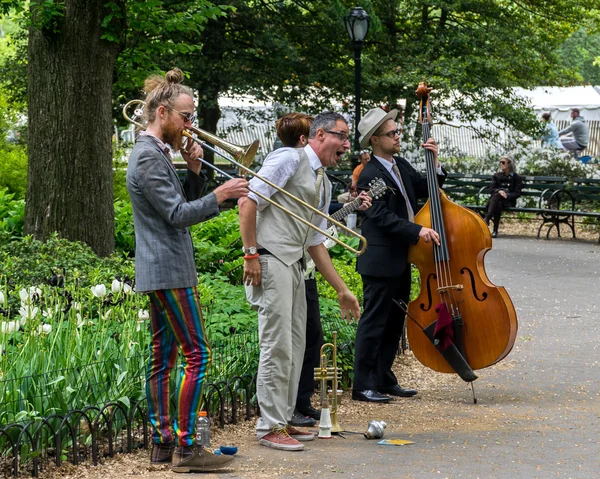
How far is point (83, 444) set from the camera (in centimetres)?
505

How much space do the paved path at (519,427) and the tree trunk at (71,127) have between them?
4.06 m

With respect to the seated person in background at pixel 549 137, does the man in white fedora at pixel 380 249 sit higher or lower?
lower

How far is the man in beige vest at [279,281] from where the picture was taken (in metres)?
5.42

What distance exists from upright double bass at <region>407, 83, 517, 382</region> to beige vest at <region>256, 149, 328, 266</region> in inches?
49.7

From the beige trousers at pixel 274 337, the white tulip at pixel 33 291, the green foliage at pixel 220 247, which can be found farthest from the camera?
the green foliage at pixel 220 247

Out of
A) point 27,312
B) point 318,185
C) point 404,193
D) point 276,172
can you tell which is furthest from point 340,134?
point 27,312

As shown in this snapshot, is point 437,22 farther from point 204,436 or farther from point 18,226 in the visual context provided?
point 204,436

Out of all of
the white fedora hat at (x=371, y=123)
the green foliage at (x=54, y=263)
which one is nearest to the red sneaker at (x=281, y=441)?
the white fedora hat at (x=371, y=123)

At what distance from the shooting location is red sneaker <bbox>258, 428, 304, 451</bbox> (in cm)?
535

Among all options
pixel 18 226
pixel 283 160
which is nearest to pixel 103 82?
pixel 18 226

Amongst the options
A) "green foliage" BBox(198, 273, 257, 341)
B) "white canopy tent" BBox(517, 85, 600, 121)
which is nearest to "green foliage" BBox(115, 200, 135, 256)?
"green foliage" BBox(198, 273, 257, 341)

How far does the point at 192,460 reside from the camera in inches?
193

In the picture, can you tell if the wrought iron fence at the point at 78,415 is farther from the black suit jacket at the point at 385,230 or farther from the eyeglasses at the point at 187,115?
the eyeglasses at the point at 187,115

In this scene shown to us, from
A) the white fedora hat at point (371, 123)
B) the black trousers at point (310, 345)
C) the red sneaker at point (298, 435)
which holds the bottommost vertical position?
the red sneaker at point (298, 435)
